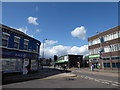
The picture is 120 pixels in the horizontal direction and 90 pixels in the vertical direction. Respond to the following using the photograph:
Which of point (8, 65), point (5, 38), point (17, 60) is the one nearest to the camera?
point (5, 38)

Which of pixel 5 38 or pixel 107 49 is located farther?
pixel 107 49

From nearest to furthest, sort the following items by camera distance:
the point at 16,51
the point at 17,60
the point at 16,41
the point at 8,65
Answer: the point at 8,65 → the point at 16,51 → the point at 16,41 → the point at 17,60

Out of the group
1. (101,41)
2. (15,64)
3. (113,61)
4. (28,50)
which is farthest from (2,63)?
(101,41)

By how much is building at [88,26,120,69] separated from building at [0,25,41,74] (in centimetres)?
2155

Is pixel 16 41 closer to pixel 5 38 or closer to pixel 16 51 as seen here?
pixel 16 51

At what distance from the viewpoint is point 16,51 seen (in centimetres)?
1802

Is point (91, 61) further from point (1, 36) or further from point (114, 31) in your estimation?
point (1, 36)

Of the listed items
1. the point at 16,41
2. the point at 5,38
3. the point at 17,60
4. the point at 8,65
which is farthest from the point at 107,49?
the point at 5,38

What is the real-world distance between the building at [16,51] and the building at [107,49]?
21.5 m

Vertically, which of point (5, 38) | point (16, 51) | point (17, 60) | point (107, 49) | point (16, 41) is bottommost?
point (17, 60)

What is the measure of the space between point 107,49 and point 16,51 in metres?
29.6

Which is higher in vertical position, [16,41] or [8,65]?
[16,41]

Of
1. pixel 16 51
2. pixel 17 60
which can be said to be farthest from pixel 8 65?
pixel 16 51

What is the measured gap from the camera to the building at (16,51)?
16.4 m
